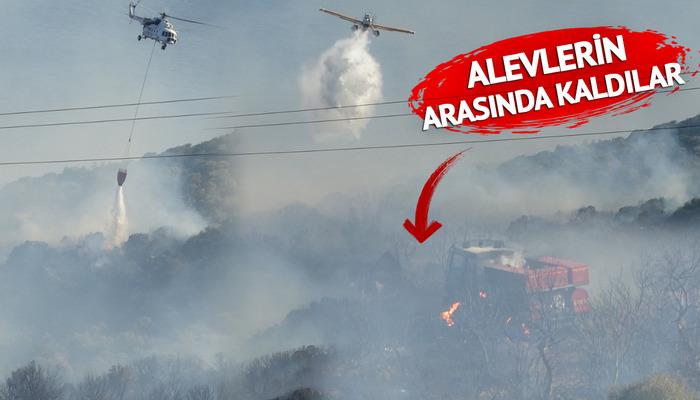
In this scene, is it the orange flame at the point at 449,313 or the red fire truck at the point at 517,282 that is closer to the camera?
the red fire truck at the point at 517,282

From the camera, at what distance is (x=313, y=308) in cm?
11019

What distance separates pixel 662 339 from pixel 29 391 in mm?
83119

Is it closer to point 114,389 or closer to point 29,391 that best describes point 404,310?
point 114,389

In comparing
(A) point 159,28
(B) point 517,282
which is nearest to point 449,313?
(B) point 517,282

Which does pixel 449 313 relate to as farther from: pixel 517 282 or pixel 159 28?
pixel 159 28

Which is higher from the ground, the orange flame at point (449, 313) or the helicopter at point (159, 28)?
the helicopter at point (159, 28)

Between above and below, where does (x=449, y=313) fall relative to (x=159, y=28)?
below

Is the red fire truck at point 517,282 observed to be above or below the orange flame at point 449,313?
above

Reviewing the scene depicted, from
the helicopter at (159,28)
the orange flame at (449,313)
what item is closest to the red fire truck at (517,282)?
the orange flame at (449,313)

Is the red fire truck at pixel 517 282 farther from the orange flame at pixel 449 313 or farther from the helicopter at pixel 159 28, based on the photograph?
the helicopter at pixel 159 28

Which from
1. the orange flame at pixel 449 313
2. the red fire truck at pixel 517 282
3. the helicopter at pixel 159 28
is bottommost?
the orange flame at pixel 449 313

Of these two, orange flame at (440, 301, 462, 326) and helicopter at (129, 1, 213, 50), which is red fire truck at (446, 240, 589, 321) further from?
helicopter at (129, 1, 213, 50)

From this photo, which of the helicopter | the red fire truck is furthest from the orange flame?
the helicopter

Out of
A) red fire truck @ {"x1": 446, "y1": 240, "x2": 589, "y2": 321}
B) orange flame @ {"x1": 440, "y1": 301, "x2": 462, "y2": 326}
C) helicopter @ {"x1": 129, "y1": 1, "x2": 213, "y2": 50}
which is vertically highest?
helicopter @ {"x1": 129, "y1": 1, "x2": 213, "y2": 50}
